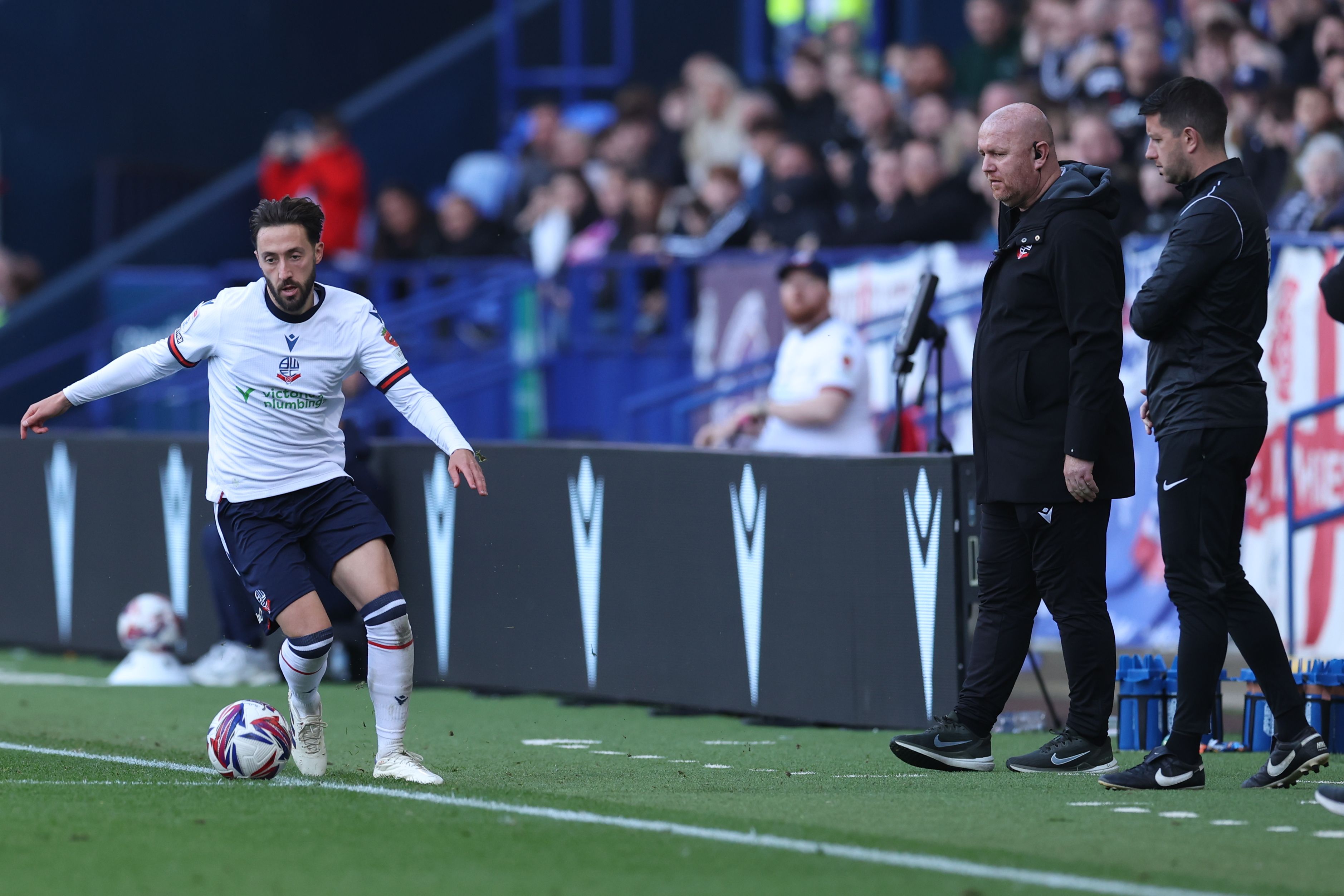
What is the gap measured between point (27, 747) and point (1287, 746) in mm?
5155

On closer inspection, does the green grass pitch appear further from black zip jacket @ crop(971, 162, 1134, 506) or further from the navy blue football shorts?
black zip jacket @ crop(971, 162, 1134, 506)

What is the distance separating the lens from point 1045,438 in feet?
24.8

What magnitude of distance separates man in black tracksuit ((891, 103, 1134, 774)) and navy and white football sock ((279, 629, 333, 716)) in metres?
2.15

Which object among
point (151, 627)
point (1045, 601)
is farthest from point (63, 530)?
point (1045, 601)

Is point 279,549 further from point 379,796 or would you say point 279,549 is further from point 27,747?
point 27,747

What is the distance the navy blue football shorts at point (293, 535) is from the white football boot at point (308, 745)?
1.31 feet

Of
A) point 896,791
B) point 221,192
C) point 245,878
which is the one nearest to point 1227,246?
point 896,791

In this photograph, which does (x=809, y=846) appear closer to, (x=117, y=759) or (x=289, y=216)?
(x=289, y=216)

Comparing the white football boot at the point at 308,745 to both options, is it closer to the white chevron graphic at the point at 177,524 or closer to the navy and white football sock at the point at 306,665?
the navy and white football sock at the point at 306,665

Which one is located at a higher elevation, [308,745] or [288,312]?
[288,312]

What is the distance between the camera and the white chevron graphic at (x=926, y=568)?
9.28 m


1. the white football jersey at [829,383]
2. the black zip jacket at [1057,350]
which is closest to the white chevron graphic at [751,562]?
the white football jersey at [829,383]

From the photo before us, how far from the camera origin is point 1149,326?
7.12m

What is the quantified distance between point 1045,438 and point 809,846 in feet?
7.05
